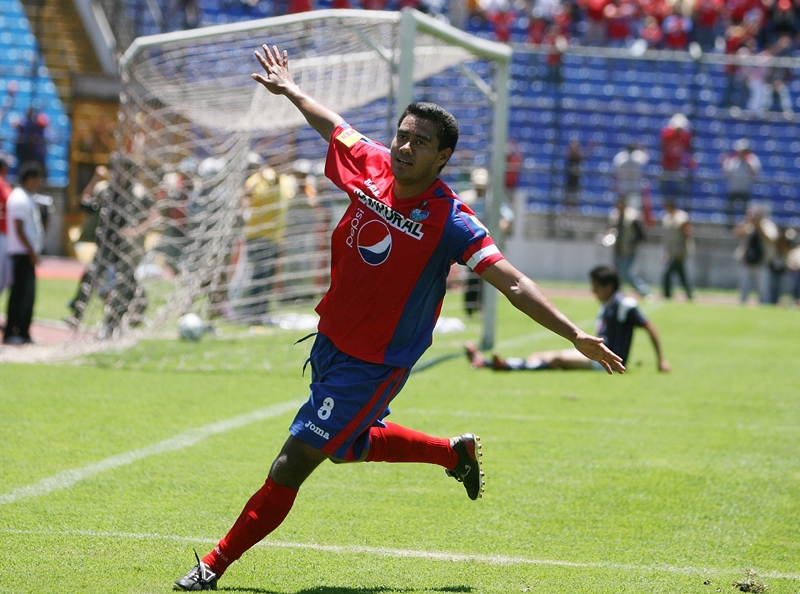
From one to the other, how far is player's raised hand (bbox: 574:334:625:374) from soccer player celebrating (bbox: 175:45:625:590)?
5cm

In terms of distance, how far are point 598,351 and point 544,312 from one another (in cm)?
27

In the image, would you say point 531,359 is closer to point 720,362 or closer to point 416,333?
point 720,362

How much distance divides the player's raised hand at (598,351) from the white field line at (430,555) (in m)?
1.08

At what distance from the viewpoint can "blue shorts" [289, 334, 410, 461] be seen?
15.4 feet

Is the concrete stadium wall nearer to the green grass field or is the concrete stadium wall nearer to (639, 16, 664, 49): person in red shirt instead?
(639, 16, 664, 49): person in red shirt

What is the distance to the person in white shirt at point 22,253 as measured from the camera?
40.8ft

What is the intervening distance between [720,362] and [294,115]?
5.89 meters

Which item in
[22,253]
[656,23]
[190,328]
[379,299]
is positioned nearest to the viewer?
[379,299]

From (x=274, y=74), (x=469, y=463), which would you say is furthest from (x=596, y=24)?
(x=469, y=463)

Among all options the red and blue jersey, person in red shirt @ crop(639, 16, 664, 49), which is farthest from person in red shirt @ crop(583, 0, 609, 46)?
the red and blue jersey

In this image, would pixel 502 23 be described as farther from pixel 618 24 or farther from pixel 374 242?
pixel 374 242

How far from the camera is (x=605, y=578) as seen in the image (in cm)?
487

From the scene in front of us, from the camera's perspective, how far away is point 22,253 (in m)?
12.6

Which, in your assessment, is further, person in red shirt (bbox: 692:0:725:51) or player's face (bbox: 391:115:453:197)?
person in red shirt (bbox: 692:0:725:51)
